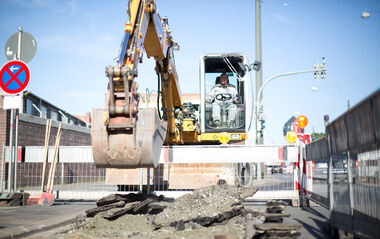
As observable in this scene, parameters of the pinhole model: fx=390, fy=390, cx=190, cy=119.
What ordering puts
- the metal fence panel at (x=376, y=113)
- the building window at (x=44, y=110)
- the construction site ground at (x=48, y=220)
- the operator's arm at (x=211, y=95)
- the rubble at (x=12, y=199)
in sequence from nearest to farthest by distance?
the metal fence panel at (x=376, y=113), the construction site ground at (x=48, y=220), the rubble at (x=12, y=199), the operator's arm at (x=211, y=95), the building window at (x=44, y=110)

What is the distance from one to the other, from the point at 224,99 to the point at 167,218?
27.2 ft

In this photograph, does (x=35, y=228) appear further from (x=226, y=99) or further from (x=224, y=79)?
(x=224, y=79)

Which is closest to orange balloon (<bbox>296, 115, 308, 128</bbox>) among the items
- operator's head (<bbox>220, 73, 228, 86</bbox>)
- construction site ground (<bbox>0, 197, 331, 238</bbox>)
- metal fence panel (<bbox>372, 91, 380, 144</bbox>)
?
operator's head (<bbox>220, 73, 228, 86</bbox>)

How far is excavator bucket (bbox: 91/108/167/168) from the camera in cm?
604

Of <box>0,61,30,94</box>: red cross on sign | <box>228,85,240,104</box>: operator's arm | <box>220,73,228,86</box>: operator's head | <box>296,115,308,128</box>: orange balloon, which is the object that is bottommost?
<box>296,115,308,128</box>: orange balloon

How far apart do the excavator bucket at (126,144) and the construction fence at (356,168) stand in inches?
108

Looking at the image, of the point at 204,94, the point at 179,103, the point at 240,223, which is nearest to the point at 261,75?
the point at 204,94

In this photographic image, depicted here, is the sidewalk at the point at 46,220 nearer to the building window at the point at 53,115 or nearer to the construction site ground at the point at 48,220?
the construction site ground at the point at 48,220

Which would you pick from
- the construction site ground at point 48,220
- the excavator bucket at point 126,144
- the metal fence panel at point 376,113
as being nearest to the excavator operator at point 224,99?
the construction site ground at point 48,220

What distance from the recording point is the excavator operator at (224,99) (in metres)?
13.8

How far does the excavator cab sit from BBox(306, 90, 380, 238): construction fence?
299 inches

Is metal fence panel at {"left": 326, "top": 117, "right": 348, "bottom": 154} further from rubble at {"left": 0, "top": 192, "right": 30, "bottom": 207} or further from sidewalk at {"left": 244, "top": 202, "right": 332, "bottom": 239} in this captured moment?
rubble at {"left": 0, "top": 192, "right": 30, "bottom": 207}

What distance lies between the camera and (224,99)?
14.1 meters

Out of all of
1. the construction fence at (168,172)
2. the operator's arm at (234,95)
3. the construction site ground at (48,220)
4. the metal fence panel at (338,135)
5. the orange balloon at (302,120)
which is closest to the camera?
the metal fence panel at (338,135)
